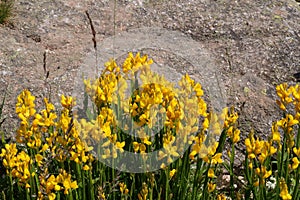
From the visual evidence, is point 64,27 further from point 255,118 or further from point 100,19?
point 255,118

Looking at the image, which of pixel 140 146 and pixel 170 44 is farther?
pixel 170 44

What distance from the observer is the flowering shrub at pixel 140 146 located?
277cm

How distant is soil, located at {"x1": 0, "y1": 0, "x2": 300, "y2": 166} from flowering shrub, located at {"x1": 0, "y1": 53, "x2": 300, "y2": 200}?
3.41 feet

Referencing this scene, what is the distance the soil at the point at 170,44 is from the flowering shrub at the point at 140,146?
3.41 ft

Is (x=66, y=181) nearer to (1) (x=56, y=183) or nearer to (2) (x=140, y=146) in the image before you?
(1) (x=56, y=183)

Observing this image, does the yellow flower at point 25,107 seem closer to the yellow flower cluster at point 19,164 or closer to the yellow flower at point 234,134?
the yellow flower cluster at point 19,164

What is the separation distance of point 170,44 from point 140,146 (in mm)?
2165

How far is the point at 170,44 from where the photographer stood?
493cm

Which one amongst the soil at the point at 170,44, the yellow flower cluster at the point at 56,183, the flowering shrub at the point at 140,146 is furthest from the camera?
the soil at the point at 170,44

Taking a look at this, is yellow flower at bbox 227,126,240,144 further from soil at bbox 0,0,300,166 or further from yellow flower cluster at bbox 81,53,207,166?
soil at bbox 0,0,300,166

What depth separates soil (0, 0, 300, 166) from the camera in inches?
170

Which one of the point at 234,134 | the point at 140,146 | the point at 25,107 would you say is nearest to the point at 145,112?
the point at 140,146

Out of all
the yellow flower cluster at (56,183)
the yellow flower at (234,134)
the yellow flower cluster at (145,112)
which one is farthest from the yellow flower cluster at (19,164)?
the yellow flower at (234,134)

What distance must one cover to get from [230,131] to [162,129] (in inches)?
16.7
